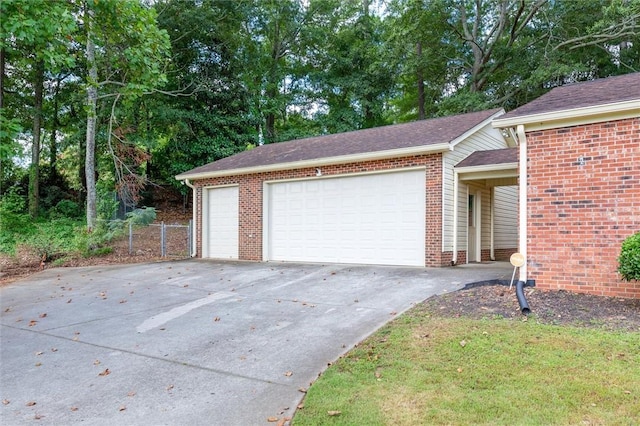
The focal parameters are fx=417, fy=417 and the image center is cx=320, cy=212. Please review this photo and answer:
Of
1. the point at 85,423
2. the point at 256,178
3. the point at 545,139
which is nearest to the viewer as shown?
the point at 85,423

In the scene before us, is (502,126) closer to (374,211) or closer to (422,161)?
(422,161)

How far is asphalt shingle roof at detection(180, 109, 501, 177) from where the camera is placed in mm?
10085

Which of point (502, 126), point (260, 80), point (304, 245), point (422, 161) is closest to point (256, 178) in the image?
point (304, 245)

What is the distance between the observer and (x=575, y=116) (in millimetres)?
6117

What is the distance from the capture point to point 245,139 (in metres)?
21.6

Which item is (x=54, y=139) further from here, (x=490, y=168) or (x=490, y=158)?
(x=490, y=168)

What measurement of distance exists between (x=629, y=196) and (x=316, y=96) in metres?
21.7

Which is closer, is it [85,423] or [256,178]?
[85,423]

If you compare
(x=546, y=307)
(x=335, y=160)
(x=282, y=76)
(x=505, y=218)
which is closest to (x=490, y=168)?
(x=335, y=160)

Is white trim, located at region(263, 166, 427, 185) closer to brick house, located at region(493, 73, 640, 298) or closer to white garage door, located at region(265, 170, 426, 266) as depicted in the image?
white garage door, located at region(265, 170, 426, 266)

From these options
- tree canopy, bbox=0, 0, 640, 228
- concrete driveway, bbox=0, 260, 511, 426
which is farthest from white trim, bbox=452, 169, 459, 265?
tree canopy, bbox=0, 0, 640, 228

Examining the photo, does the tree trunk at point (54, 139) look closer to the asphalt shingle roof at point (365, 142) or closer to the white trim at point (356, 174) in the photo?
the asphalt shingle roof at point (365, 142)

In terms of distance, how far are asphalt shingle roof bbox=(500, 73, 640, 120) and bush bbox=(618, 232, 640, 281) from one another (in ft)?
6.56

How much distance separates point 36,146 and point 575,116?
23546 millimetres
